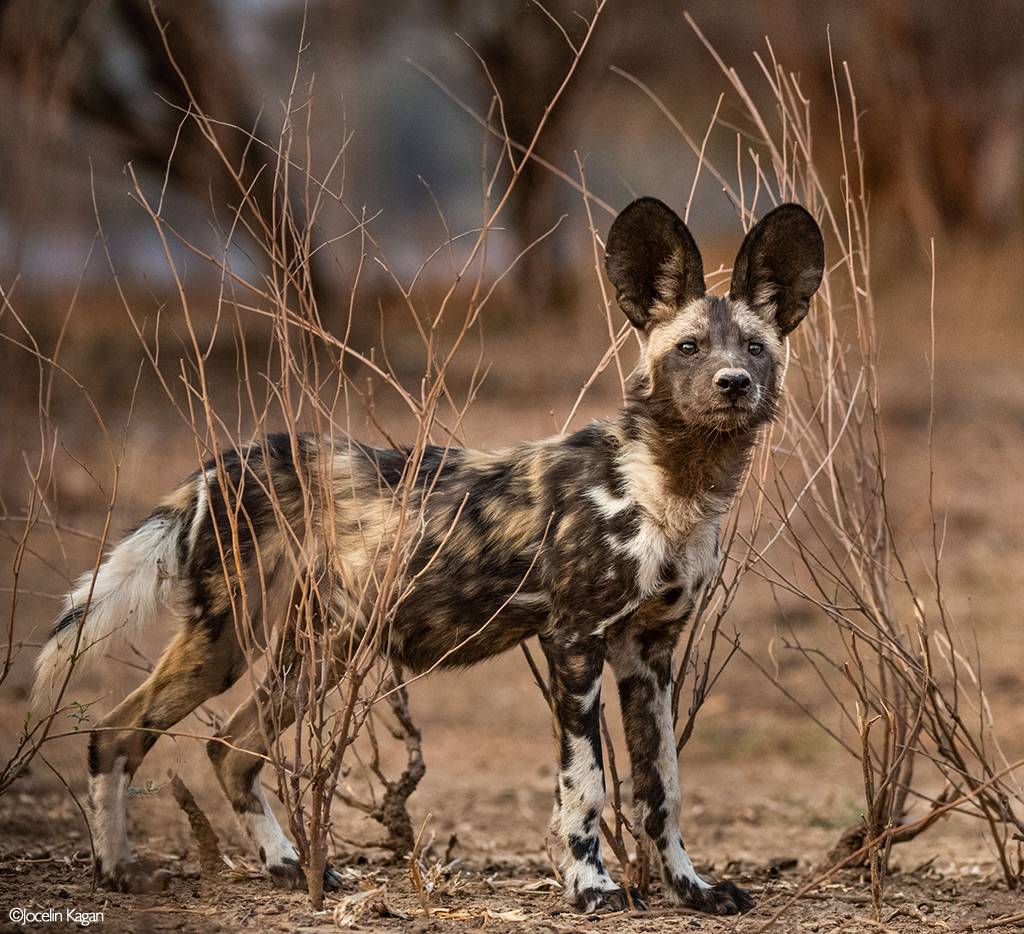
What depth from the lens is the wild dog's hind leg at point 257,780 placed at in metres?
3.27

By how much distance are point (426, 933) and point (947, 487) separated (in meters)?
7.21

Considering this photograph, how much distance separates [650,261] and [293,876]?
1960 millimetres

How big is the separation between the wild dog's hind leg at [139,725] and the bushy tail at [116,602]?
137 millimetres

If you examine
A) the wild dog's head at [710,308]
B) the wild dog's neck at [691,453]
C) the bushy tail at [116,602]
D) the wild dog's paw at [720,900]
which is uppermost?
the wild dog's head at [710,308]

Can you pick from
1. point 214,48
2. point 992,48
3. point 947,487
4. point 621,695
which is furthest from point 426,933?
point 992,48

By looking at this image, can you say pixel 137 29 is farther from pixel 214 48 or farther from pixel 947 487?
pixel 947 487

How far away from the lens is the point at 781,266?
10.5 ft

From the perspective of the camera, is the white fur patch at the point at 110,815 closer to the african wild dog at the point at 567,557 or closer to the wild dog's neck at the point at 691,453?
the african wild dog at the point at 567,557

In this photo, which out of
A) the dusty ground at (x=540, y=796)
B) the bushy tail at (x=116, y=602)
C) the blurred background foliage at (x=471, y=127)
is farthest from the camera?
the blurred background foliage at (x=471, y=127)

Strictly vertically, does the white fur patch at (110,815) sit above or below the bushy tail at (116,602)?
below

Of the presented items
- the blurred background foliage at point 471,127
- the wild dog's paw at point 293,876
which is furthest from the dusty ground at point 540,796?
the blurred background foliage at point 471,127

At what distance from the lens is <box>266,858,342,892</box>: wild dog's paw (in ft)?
10.5

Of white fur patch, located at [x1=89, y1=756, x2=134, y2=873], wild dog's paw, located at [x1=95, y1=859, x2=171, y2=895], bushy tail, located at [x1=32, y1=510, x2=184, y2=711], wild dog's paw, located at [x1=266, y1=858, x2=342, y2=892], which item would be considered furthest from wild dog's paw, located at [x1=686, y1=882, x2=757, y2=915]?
bushy tail, located at [x1=32, y1=510, x2=184, y2=711]

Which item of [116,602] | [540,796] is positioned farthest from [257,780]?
[540,796]
